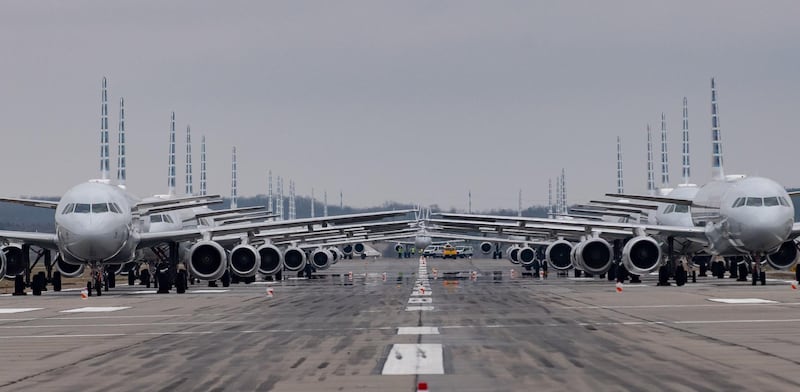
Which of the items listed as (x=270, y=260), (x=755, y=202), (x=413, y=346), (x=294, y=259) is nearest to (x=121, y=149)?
(x=270, y=260)

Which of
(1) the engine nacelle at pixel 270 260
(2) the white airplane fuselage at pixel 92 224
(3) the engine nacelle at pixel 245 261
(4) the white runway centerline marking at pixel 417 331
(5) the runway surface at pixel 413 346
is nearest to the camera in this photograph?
(5) the runway surface at pixel 413 346

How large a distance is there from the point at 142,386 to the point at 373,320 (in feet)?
44.2

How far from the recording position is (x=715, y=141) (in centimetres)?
6222

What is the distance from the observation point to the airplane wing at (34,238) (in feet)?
156

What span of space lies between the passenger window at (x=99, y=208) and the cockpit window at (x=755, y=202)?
2652 centimetres

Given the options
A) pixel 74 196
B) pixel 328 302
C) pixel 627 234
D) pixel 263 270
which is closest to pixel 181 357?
pixel 328 302

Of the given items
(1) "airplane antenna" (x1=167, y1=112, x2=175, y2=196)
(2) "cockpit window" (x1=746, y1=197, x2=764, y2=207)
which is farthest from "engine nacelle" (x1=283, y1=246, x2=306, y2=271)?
(2) "cockpit window" (x1=746, y1=197, x2=764, y2=207)

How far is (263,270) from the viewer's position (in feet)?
222

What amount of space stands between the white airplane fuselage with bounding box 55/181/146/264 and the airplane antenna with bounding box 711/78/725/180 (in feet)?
100.0

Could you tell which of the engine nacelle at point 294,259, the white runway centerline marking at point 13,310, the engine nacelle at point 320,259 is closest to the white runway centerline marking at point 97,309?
the white runway centerline marking at point 13,310

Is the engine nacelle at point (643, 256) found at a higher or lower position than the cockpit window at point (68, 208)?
lower

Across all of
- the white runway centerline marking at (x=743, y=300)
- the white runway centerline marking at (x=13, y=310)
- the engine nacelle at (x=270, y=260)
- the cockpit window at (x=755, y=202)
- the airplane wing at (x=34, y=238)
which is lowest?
the white runway centerline marking at (x=13, y=310)

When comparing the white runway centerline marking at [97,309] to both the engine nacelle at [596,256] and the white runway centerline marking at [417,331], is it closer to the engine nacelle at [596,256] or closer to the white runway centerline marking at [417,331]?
the white runway centerline marking at [417,331]

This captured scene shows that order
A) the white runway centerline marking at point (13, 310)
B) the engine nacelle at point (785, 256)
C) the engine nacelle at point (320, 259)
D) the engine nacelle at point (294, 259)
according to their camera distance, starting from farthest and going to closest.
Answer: the engine nacelle at point (320, 259) → the engine nacelle at point (294, 259) → the engine nacelle at point (785, 256) → the white runway centerline marking at point (13, 310)
